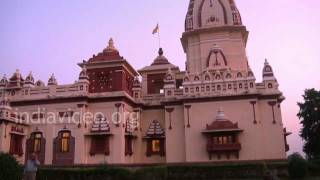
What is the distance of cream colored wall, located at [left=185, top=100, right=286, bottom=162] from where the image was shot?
28094mm

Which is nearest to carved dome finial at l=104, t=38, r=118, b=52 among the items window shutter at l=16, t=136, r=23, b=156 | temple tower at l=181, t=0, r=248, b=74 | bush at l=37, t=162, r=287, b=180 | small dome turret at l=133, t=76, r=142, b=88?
small dome turret at l=133, t=76, r=142, b=88

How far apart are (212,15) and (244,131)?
1240 cm

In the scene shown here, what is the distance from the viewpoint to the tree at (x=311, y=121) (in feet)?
103

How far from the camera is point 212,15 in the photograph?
116ft

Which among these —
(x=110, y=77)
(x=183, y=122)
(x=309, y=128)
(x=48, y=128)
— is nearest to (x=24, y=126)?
(x=48, y=128)

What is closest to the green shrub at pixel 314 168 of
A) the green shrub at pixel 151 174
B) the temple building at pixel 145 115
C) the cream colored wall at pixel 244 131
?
the temple building at pixel 145 115

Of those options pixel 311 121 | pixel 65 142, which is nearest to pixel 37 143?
pixel 65 142

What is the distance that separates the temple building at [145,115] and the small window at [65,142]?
8 centimetres

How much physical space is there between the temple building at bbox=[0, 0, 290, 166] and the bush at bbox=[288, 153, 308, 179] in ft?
19.7

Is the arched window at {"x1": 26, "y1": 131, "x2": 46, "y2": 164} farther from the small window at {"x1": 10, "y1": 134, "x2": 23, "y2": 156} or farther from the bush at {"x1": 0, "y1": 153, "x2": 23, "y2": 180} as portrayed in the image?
the bush at {"x1": 0, "y1": 153, "x2": 23, "y2": 180}

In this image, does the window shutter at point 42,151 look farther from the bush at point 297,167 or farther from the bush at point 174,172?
the bush at point 297,167

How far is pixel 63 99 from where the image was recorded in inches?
1210

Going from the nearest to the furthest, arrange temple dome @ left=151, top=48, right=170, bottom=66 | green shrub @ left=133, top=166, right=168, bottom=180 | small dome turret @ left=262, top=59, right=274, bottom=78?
green shrub @ left=133, top=166, right=168, bottom=180
small dome turret @ left=262, top=59, right=274, bottom=78
temple dome @ left=151, top=48, right=170, bottom=66

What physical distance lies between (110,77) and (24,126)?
27.2 ft
